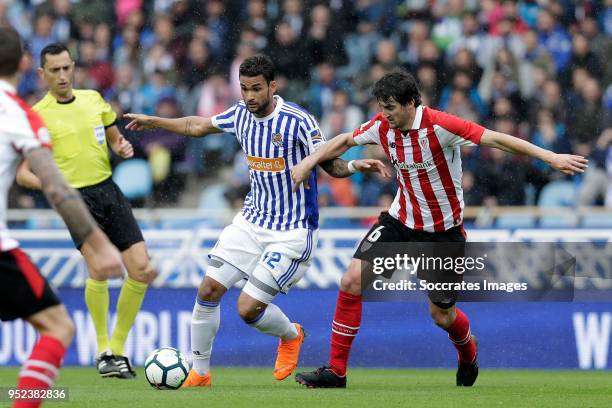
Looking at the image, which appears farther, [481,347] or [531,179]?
[531,179]

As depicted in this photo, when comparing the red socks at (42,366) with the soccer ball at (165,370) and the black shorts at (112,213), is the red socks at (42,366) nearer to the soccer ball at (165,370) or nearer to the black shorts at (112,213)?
the soccer ball at (165,370)

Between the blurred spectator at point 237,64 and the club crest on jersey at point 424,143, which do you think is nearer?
the club crest on jersey at point 424,143

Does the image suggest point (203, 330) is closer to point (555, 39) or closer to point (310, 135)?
point (310, 135)

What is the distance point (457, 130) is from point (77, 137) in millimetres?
3100

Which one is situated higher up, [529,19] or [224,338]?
[529,19]

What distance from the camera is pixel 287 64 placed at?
1417cm

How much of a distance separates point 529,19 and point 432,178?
700 centimetres

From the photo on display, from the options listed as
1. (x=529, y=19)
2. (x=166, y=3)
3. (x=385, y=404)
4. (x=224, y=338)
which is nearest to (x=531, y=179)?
(x=529, y=19)

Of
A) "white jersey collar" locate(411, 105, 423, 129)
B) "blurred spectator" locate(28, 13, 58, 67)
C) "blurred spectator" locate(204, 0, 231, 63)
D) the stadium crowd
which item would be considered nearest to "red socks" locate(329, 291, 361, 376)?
"white jersey collar" locate(411, 105, 423, 129)

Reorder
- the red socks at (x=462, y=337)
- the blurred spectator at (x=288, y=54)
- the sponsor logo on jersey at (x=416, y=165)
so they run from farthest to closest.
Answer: the blurred spectator at (x=288, y=54)
the red socks at (x=462, y=337)
the sponsor logo on jersey at (x=416, y=165)

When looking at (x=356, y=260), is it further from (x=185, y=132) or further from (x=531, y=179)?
(x=531, y=179)

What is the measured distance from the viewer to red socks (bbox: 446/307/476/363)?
27.1 ft

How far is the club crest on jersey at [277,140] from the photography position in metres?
8.20

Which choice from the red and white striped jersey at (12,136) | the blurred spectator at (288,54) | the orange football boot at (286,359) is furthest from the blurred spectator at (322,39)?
the red and white striped jersey at (12,136)
